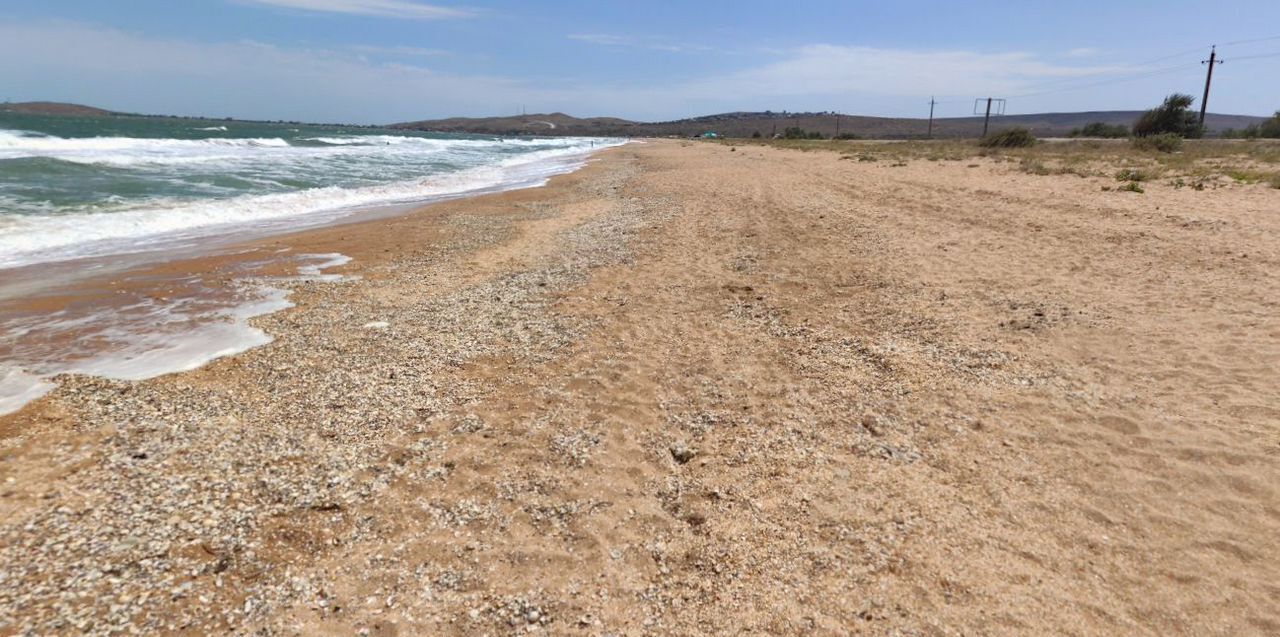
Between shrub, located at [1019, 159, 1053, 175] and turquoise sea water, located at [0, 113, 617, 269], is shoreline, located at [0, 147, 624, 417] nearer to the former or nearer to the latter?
turquoise sea water, located at [0, 113, 617, 269]

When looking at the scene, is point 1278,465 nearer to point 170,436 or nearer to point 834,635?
point 834,635

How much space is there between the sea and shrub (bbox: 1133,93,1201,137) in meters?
37.2

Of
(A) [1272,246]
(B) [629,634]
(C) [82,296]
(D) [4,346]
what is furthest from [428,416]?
(A) [1272,246]

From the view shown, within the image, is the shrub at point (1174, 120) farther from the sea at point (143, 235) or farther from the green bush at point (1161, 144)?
the sea at point (143, 235)

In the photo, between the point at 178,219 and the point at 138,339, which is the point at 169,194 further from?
the point at 138,339

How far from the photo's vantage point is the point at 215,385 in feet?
16.3

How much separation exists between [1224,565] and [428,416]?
4.68 metres

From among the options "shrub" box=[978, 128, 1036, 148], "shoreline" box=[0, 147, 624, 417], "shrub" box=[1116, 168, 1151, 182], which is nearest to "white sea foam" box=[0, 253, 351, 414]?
"shoreline" box=[0, 147, 624, 417]

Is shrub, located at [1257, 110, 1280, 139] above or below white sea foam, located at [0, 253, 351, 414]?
above

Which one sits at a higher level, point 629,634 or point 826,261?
point 826,261

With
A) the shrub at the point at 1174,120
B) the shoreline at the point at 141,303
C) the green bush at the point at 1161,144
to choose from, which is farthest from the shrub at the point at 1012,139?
the shoreline at the point at 141,303

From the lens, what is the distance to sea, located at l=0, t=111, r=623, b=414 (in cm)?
566

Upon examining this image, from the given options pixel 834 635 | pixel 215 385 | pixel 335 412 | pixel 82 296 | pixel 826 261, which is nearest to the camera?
pixel 834 635

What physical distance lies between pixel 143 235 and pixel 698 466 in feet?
41.0
